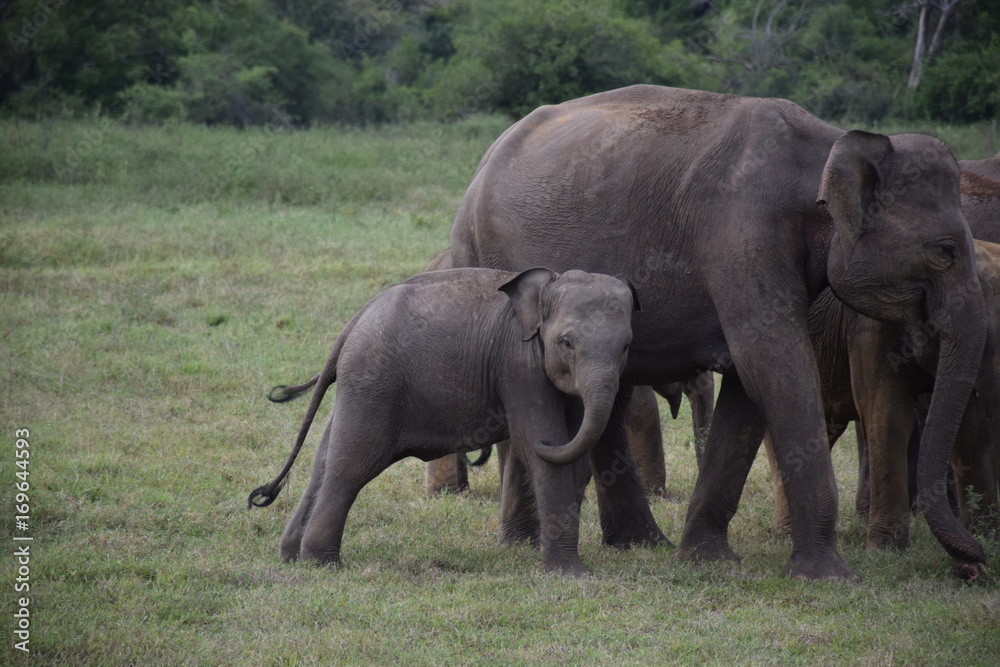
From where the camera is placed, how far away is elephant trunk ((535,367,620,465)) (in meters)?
5.23

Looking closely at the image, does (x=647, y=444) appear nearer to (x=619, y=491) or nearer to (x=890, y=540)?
(x=619, y=491)

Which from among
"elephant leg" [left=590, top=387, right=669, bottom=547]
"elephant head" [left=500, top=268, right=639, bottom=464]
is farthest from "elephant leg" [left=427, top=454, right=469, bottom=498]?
"elephant head" [left=500, top=268, right=639, bottom=464]

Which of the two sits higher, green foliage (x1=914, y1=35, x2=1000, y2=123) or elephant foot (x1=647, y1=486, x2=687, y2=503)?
elephant foot (x1=647, y1=486, x2=687, y2=503)

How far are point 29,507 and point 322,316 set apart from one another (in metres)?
5.34

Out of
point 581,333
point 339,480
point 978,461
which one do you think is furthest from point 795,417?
point 339,480

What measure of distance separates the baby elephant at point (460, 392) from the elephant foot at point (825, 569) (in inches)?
39.8

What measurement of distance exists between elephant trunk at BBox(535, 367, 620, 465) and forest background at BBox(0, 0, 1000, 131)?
2009 centimetres

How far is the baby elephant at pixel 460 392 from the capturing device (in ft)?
18.3

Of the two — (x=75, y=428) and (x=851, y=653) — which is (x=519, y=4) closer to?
(x=75, y=428)

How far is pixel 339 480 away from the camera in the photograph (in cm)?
569

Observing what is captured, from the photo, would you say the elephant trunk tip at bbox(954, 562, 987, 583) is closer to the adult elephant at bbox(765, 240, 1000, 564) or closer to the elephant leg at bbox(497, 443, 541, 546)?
the adult elephant at bbox(765, 240, 1000, 564)

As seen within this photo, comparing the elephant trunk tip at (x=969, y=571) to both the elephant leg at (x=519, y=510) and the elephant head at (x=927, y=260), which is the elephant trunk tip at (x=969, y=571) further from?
the elephant leg at (x=519, y=510)

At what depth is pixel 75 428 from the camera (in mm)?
8062

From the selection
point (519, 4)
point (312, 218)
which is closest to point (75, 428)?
point (312, 218)
